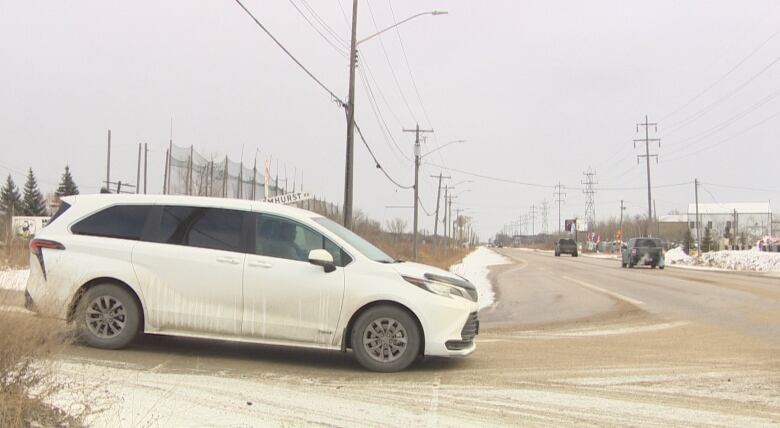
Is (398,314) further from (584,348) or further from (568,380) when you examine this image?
(584,348)

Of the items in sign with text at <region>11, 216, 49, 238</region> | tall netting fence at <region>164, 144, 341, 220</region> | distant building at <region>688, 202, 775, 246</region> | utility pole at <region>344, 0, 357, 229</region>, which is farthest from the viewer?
distant building at <region>688, 202, 775, 246</region>

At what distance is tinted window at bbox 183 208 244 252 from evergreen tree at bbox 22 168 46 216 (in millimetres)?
78622

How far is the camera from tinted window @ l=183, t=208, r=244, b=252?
7.29 m

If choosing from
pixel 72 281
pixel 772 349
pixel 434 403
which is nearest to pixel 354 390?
pixel 434 403

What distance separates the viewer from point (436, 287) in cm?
698

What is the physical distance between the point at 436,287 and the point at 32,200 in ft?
278

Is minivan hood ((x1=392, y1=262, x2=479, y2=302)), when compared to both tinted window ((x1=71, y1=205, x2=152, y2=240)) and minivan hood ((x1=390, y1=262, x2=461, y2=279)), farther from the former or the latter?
tinted window ((x1=71, y1=205, x2=152, y2=240))

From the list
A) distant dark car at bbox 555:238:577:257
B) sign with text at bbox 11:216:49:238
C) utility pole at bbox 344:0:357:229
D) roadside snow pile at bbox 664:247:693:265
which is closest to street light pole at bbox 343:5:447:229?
utility pole at bbox 344:0:357:229

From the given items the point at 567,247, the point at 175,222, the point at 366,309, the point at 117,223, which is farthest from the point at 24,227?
the point at 567,247

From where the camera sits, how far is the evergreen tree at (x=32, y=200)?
77625 mm

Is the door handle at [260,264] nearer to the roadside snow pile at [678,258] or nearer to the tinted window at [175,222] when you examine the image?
the tinted window at [175,222]

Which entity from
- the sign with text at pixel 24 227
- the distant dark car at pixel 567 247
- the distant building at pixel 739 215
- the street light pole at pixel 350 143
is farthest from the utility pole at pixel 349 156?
the distant building at pixel 739 215

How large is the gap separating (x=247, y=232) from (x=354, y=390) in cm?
224

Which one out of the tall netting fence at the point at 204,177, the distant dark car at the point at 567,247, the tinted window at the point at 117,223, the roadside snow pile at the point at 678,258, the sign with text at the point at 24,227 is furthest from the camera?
the distant dark car at the point at 567,247
